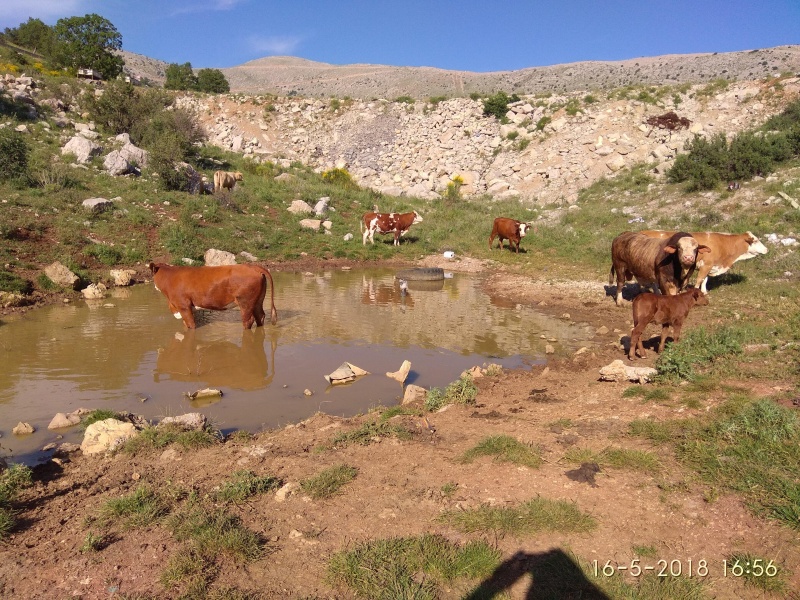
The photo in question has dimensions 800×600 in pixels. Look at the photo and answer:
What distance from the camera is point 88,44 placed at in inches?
1778

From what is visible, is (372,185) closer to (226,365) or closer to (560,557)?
(226,365)

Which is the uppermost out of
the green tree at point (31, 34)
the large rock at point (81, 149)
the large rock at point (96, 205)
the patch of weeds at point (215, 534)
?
the green tree at point (31, 34)

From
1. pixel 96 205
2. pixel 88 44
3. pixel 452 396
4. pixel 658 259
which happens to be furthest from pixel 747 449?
pixel 88 44

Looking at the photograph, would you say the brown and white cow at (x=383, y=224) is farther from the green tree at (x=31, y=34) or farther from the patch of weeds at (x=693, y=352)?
the green tree at (x=31, y=34)

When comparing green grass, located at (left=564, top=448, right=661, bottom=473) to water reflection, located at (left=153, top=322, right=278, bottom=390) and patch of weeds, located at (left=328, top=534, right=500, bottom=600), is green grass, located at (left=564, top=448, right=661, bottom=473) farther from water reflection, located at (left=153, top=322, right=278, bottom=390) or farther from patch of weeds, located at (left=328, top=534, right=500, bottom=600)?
water reflection, located at (left=153, top=322, right=278, bottom=390)

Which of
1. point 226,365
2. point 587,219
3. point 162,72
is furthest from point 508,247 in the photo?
point 162,72

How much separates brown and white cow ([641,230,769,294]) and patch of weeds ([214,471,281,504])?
1083 cm

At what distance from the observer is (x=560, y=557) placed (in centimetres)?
354

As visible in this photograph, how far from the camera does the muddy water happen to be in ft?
22.8

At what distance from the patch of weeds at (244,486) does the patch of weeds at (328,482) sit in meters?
0.30

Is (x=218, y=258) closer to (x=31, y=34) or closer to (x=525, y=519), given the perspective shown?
(x=525, y=519)

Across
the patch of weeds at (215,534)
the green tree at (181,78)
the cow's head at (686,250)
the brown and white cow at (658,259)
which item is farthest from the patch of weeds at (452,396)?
the green tree at (181,78)

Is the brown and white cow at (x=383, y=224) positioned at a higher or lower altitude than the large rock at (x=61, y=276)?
higher

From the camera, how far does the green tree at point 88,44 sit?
43.5m
